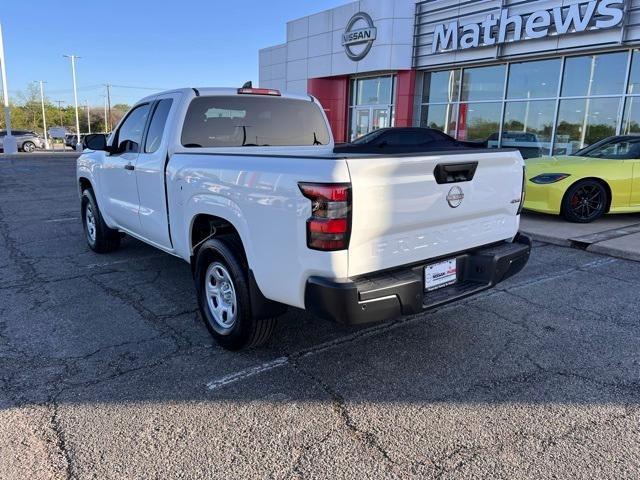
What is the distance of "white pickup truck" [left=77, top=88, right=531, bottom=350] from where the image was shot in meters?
2.80

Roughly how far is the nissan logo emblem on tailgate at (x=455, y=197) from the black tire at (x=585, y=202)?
5642mm

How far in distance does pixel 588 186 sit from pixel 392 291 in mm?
6657

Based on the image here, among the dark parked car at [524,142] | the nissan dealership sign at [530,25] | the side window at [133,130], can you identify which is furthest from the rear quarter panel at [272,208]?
the dark parked car at [524,142]

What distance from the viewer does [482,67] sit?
1761cm

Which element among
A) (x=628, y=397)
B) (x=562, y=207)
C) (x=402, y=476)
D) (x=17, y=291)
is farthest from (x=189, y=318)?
(x=562, y=207)

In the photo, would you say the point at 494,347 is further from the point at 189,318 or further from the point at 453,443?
the point at 189,318

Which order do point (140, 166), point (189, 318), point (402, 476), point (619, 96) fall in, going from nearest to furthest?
point (402, 476), point (189, 318), point (140, 166), point (619, 96)

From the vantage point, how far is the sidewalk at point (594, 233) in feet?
21.4

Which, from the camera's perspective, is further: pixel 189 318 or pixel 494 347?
pixel 189 318

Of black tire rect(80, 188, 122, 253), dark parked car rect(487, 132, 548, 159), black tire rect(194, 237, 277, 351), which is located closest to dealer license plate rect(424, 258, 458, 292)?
black tire rect(194, 237, 277, 351)

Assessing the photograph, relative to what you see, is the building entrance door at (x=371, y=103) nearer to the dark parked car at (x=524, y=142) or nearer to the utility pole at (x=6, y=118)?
the dark parked car at (x=524, y=142)

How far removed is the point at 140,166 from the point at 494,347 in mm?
3507

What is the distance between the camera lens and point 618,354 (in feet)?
12.0

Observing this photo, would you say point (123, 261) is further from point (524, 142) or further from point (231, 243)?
point (524, 142)
